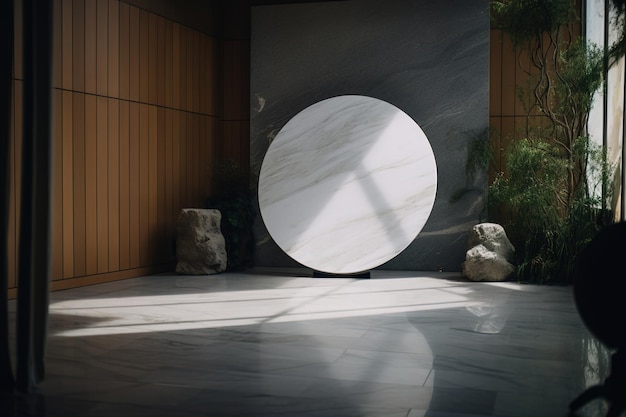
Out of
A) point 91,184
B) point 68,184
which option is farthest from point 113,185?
point 68,184

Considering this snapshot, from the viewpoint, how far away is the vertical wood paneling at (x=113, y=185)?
252 inches

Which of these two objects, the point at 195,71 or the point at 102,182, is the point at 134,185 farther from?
the point at 195,71

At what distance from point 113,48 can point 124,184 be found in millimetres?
1176

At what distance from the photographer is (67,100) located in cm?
589

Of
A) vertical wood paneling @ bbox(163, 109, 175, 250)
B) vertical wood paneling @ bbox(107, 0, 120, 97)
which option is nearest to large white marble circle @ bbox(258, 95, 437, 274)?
vertical wood paneling @ bbox(163, 109, 175, 250)

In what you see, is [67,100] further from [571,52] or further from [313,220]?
[571,52]

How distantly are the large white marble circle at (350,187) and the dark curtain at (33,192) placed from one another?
3792mm

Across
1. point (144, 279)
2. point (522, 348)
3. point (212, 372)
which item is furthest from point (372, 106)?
point (212, 372)

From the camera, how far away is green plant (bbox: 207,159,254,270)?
7.37 m

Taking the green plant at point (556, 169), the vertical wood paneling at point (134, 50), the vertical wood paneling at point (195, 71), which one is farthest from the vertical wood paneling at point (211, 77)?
the green plant at point (556, 169)

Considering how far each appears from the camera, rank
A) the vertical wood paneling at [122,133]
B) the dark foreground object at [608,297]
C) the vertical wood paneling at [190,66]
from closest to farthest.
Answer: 1. the dark foreground object at [608,297]
2. the vertical wood paneling at [122,133]
3. the vertical wood paneling at [190,66]

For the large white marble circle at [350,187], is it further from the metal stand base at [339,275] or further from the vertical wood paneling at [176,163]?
the vertical wood paneling at [176,163]

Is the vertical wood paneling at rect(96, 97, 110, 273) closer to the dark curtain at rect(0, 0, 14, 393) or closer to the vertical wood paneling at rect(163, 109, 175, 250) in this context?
the vertical wood paneling at rect(163, 109, 175, 250)

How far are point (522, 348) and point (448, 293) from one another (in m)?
1.98
